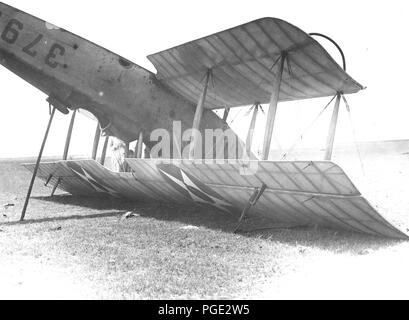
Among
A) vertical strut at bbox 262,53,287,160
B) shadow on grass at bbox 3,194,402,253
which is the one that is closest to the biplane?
vertical strut at bbox 262,53,287,160

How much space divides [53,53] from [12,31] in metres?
0.82

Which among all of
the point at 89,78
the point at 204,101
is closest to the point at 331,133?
the point at 204,101

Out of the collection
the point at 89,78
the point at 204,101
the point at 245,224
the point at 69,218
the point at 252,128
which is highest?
the point at 89,78

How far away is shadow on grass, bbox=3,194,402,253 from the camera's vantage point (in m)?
5.30

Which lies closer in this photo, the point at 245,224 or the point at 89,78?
the point at 245,224

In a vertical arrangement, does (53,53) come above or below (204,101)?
above

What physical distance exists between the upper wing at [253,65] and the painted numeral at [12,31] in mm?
2640

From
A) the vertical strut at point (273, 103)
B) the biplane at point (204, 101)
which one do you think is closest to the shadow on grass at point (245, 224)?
the biplane at point (204, 101)

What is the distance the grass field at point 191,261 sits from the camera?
11.6 feet

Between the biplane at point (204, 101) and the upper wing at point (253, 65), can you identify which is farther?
the upper wing at point (253, 65)

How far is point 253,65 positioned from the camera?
23.4 feet

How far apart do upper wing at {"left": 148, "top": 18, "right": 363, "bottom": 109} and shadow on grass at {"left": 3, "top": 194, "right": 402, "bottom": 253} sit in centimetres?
263

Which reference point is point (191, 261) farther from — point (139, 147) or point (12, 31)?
point (12, 31)

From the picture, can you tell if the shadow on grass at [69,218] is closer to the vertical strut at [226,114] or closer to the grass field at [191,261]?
the grass field at [191,261]
